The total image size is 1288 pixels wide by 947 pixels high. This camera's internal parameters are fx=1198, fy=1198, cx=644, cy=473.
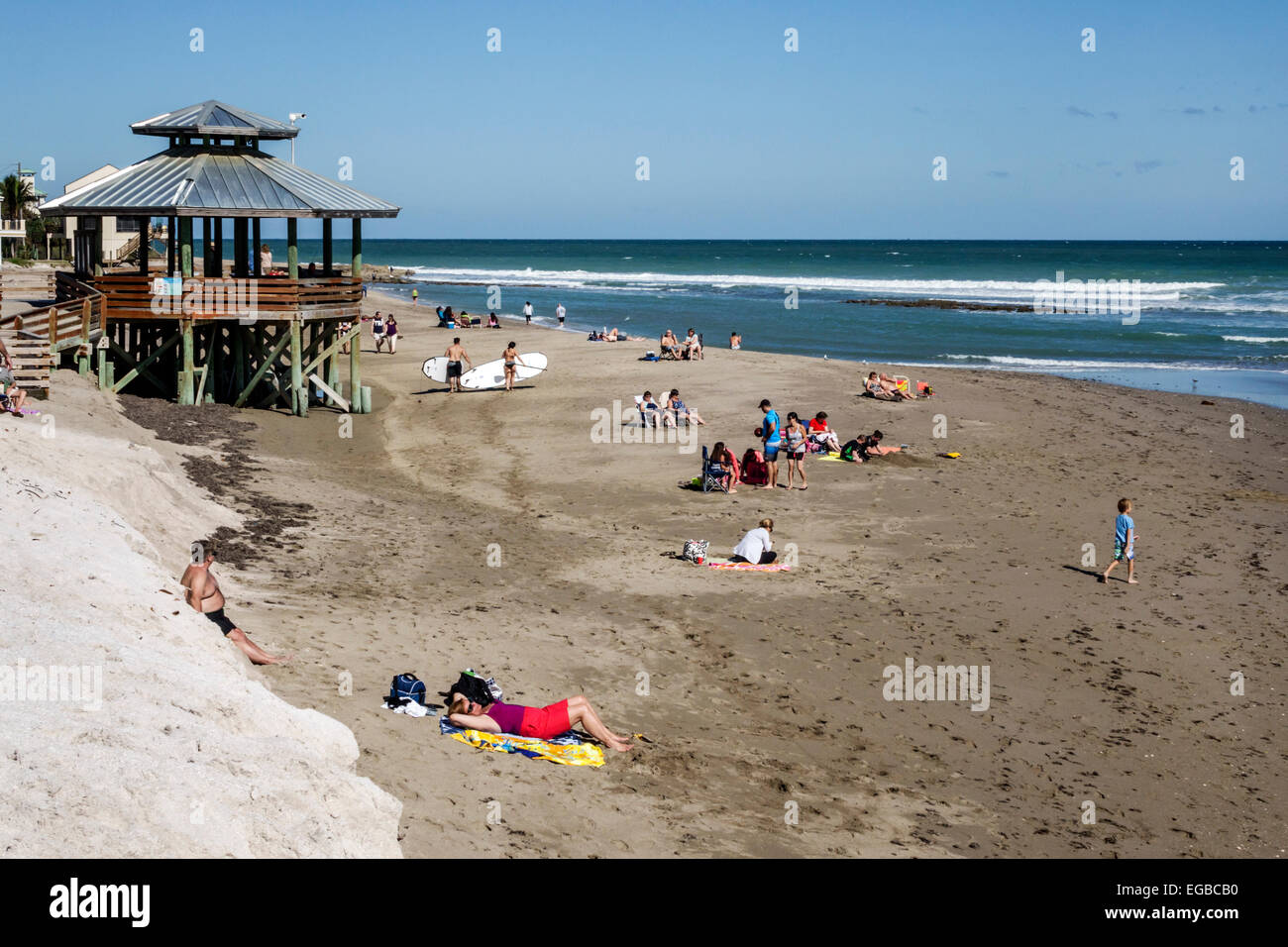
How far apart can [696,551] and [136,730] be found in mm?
8746

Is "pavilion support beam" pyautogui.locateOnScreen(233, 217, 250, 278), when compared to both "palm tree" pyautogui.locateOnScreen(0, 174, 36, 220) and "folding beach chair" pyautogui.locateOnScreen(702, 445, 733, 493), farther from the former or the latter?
"palm tree" pyautogui.locateOnScreen(0, 174, 36, 220)

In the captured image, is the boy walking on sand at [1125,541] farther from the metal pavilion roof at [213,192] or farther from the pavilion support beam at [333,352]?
the pavilion support beam at [333,352]

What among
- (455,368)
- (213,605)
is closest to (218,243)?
(455,368)

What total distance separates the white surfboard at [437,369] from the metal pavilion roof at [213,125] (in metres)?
6.40

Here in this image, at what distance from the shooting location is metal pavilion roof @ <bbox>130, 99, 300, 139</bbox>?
24609 mm

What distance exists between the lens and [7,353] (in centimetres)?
1773

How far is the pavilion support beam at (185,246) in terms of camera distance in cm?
2384

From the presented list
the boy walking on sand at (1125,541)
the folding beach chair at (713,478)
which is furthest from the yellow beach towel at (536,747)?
the folding beach chair at (713,478)

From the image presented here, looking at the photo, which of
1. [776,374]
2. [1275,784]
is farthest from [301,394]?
[1275,784]

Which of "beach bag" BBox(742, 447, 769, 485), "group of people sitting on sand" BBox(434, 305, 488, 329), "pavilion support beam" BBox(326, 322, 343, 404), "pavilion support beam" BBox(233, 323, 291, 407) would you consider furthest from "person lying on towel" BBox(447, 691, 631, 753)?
"group of people sitting on sand" BBox(434, 305, 488, 329)

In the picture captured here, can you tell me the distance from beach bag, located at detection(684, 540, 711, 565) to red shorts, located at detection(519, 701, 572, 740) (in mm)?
5779

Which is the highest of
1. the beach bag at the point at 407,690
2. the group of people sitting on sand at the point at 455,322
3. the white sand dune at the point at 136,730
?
the group of people sitting on sand at the point at 455,322

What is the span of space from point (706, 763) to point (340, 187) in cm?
2065
